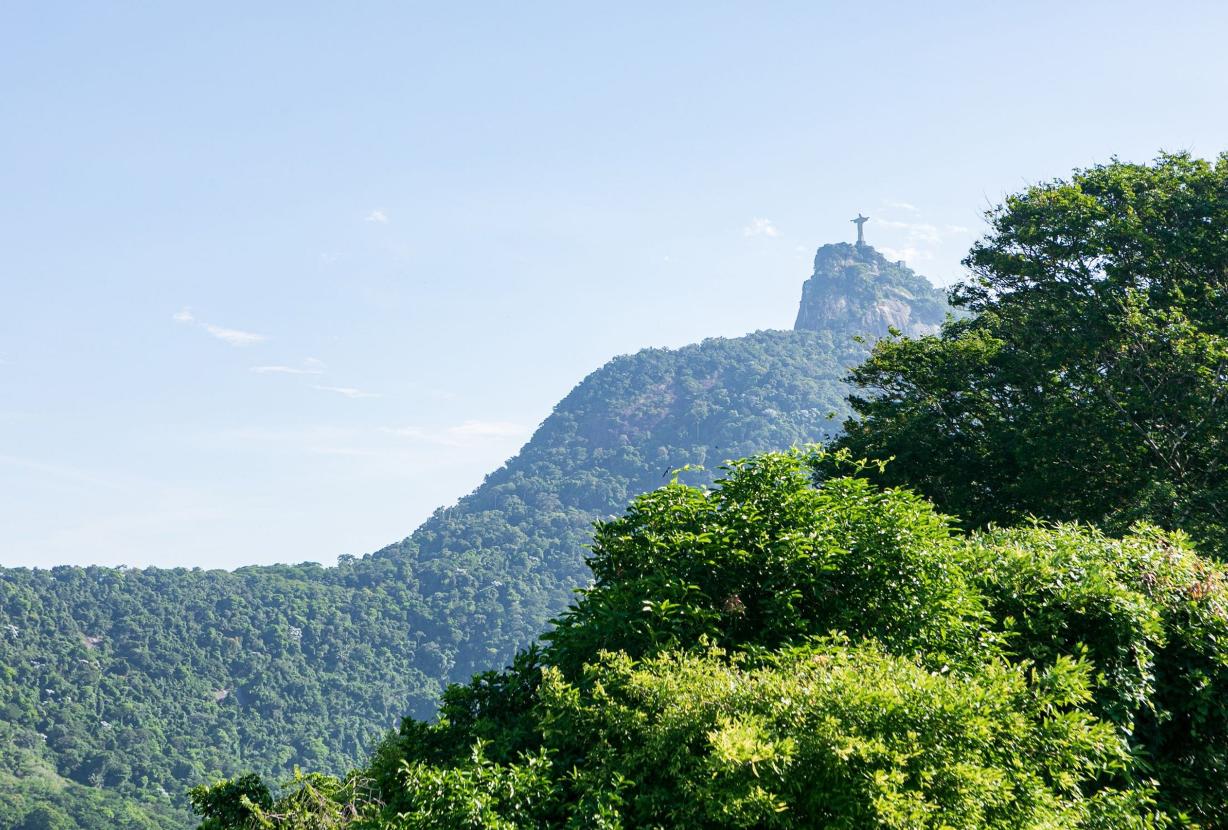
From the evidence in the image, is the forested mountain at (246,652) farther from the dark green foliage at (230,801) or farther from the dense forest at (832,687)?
the dense forest at (832,687)

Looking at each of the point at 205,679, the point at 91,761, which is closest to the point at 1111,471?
the point at 91,761

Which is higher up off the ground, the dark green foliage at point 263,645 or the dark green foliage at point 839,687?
the dark green foliage at point 839,687

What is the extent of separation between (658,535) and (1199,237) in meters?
14.9

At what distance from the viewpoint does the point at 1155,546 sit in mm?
10648

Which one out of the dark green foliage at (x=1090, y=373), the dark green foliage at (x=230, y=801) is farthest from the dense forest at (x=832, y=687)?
the dark green foliage at (x=1090, y=373)

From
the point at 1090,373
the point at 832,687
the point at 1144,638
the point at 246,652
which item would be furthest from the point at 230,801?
the point at 246,652

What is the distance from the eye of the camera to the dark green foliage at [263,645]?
309 ft

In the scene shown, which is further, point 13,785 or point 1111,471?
point 13,785

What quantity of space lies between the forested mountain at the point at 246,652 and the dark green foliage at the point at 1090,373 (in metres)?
63.3

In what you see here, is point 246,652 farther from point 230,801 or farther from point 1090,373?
point 1090,373

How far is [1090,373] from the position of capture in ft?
62.7

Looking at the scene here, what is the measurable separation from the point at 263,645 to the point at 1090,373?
119 meters

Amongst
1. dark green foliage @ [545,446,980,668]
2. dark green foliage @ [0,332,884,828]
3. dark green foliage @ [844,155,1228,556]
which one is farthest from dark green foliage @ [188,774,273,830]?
dark green foliage @ [0,332,884,828]

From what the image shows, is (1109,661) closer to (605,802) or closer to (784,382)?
(605,802)
